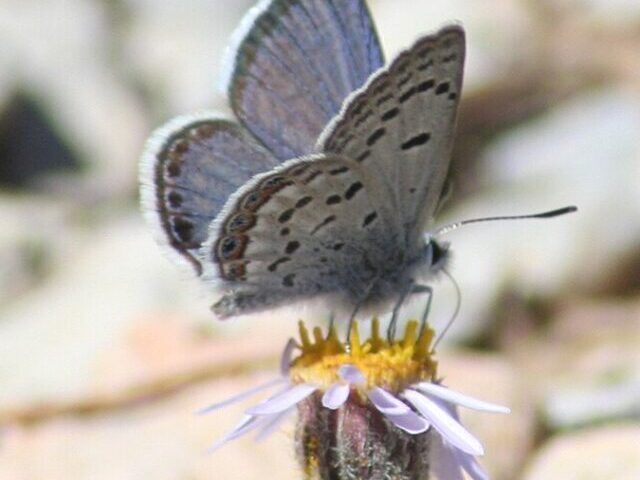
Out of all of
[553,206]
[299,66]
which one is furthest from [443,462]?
[553,206]

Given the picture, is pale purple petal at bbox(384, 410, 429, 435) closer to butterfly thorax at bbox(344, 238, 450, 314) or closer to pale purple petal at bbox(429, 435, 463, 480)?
pale purple petal at bbox(429, 435, 463, 480)

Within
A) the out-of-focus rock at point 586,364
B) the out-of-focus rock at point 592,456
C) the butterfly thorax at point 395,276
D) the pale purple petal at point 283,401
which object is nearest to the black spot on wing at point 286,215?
the butterfly thorax at point 395,276

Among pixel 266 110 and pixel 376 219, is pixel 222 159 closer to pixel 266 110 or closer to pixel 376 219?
pixel 266 110

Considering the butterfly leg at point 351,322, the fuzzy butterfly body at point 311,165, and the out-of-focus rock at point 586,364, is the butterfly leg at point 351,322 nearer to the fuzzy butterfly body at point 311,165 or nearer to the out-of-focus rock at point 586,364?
the fuzzy butterfly body at point 311,165

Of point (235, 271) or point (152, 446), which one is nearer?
point (235, 271)

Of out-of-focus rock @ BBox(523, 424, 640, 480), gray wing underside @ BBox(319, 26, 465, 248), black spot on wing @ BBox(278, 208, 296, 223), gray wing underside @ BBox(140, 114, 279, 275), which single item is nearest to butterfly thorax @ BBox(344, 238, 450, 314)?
gray wing underside @ BBox(319, 26, 465, 248)

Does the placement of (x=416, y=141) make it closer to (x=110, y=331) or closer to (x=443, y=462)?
(x=443, y=462)
